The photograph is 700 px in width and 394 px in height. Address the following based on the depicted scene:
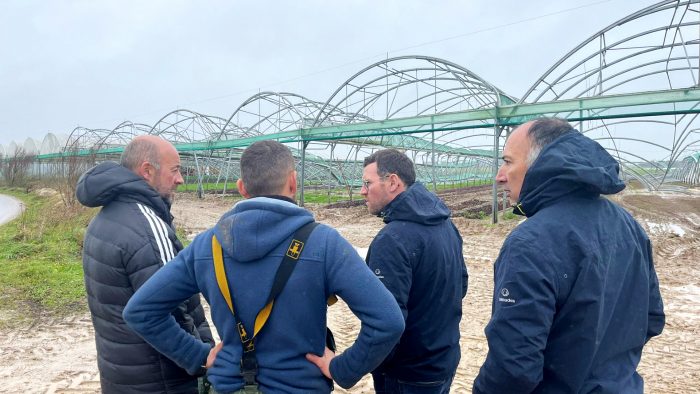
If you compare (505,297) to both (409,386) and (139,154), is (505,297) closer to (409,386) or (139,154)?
(409,386)

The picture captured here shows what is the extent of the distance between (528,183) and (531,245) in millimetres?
278

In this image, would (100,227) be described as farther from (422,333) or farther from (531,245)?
(531,245)

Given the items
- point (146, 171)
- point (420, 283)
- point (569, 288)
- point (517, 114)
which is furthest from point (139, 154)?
point (517, 114)

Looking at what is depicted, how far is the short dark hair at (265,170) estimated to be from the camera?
5.62 ft

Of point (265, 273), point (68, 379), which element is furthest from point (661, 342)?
point (68, 379)

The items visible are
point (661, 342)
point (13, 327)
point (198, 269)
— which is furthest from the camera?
point (13, 327)

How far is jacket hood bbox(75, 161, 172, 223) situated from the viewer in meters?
2.14

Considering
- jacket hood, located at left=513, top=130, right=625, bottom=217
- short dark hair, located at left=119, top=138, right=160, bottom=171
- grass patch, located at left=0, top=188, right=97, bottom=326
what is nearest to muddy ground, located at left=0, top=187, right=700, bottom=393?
grass patch, located at left=0, top=188, right=97, bottom=326

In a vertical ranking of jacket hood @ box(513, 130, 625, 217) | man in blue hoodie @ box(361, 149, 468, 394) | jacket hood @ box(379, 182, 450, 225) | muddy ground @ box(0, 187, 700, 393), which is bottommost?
muddy ground @ box(0, 187, 700, 393)

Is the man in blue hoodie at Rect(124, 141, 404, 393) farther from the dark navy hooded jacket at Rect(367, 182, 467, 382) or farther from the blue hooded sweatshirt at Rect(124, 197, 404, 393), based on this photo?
the dark navy hooded jacket at Rect(367, 182, 467, 382)

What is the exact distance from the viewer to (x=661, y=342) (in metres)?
4.98

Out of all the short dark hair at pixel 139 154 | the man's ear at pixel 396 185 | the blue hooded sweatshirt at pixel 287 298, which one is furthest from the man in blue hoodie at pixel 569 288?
the short dark hair at pixel 139 154

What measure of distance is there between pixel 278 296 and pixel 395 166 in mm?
1241

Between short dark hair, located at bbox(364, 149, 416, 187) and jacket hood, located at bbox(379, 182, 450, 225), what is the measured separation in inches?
2.9
